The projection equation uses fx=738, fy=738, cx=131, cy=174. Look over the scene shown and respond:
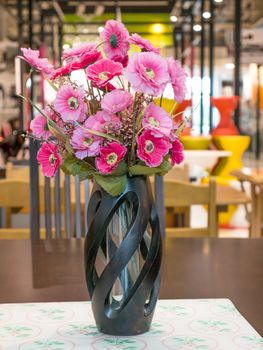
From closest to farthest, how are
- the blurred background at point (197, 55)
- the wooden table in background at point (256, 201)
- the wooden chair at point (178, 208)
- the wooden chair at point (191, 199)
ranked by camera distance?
the wooden chair at point (191, 199) < the wooden chair at point (178, 208) < the wooden table in background at point (256, 201) < the blurred background at point (197, 55)

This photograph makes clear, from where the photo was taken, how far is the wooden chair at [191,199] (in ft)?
9.25

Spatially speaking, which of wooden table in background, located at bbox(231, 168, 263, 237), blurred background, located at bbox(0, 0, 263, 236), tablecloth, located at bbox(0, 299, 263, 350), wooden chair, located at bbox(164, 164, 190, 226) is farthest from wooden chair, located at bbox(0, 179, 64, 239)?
blurred background, located at bbox(0, 0, 263, 236)

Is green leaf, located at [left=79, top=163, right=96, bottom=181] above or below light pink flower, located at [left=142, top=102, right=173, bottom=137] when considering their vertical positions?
below

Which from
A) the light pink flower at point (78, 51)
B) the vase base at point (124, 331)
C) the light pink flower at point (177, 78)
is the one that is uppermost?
A: the light pink flower at point (78, 51)

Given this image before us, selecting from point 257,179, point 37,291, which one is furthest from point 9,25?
point 37,291

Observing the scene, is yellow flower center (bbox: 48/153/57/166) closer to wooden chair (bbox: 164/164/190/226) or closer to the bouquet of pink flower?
the bouquet of pink flower

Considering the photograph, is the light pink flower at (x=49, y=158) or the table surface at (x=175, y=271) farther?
the table surface at (x=175, y=271)

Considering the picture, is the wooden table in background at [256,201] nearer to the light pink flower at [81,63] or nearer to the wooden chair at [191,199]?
the wooden chair at [191,199]

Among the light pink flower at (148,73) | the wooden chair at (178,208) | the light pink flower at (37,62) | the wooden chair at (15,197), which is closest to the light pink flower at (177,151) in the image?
the light pink flower at (148,73)

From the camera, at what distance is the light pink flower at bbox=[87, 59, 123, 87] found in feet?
3.80

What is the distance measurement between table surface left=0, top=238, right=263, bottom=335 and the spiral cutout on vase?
230 millimetres

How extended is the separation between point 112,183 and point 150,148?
9cm

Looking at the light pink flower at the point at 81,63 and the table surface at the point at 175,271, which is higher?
the light pink flower at the point at 81,63

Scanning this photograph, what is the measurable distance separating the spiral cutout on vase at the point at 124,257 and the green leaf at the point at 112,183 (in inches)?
0.5
